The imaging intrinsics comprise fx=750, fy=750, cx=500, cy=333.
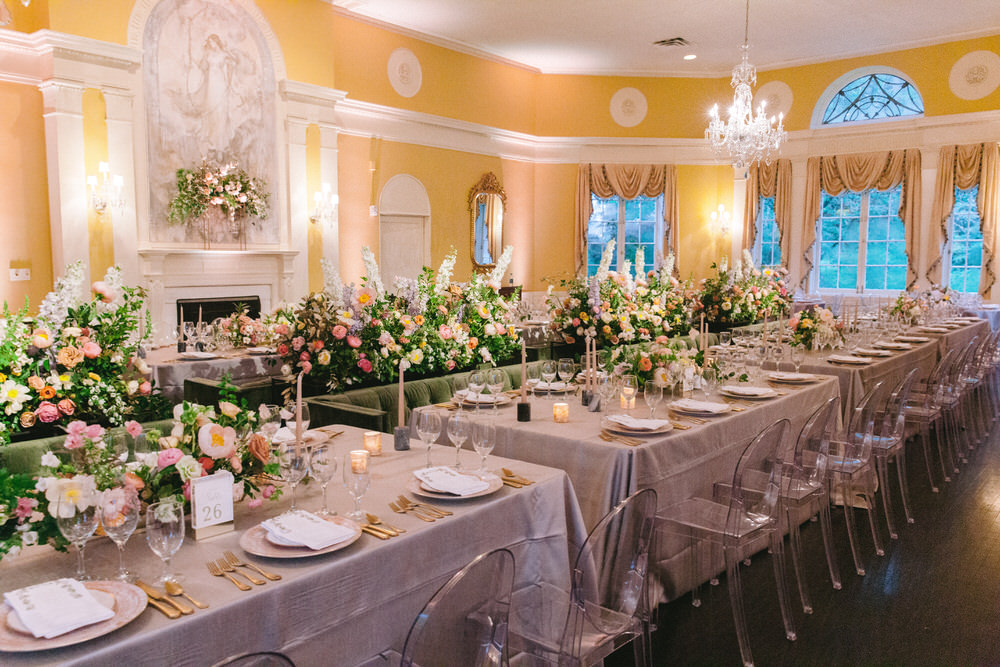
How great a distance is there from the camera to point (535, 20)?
10.4 m

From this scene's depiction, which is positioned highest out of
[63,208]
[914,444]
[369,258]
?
[63,208]

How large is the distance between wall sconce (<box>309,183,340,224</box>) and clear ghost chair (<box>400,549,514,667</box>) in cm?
807

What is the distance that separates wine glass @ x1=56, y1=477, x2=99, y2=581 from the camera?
1.79m

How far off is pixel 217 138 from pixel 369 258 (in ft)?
15.3

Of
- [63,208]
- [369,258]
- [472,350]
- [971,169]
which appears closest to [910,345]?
[472,350]

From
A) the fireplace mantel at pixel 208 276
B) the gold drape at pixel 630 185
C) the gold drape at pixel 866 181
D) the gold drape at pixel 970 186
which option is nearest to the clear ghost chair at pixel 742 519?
the fireplace mantel at pixel 208 276

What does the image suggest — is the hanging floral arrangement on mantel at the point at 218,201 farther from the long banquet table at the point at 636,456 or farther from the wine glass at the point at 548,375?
the long banquet table at the point at 636,456

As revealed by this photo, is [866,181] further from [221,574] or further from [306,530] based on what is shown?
[221,574]

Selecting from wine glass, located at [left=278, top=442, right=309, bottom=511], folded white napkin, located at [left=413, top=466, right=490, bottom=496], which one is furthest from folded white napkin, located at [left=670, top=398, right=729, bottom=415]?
wine glass, located at [left=278, top=442, right=309, bottom=511]

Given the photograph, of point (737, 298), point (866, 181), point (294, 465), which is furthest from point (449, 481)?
point (866, 181)

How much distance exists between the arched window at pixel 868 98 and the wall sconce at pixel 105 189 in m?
10.6

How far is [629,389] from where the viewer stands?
402cm

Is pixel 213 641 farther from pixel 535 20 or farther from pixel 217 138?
pixel 535 20

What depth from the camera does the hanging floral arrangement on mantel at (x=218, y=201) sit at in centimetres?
801
